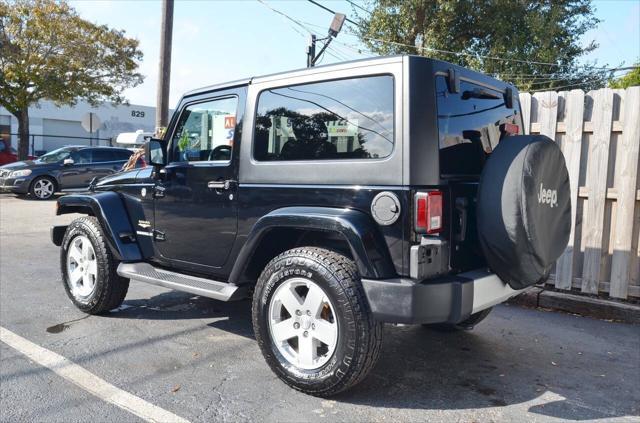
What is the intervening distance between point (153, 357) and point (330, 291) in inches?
64.8

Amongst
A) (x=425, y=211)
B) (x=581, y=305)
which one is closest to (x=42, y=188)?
(x=581, y=305)

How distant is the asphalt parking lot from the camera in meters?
3.16

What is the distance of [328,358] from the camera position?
3.21 m

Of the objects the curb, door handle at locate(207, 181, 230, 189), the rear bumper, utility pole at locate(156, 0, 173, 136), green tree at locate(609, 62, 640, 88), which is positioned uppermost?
green tree at locate(609, 62, 640, 88)

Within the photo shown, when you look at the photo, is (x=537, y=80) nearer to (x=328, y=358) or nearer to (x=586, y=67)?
(x=586, y=67)

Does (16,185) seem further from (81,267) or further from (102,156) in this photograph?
(81,267)

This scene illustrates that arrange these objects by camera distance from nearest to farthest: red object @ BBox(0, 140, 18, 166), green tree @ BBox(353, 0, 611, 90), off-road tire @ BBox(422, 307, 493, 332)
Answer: off-road tire @ BBox(422, 307, 493, 332), green tree @ BBox(353, 0, 611, 90), red object @ BBox(0, 140, 18, 166)

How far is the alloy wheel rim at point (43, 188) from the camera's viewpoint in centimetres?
1536

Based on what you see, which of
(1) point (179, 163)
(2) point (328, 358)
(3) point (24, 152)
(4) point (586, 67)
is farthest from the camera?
(3) point (24, 152)

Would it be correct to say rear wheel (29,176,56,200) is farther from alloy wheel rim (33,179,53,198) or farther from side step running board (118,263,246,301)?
side step running board (118,263,246,301)

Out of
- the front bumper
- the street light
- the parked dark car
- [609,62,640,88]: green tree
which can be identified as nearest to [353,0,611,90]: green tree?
the street light

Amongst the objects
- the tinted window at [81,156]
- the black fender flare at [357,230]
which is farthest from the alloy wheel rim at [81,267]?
the tinted window at [81,156]

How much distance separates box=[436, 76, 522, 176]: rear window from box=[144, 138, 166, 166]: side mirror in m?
2.45

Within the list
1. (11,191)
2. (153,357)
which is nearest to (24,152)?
(11,191)
